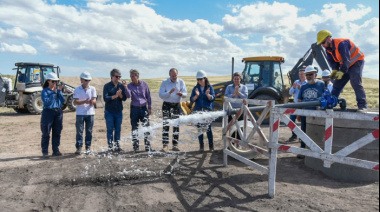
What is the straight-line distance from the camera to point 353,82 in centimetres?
552

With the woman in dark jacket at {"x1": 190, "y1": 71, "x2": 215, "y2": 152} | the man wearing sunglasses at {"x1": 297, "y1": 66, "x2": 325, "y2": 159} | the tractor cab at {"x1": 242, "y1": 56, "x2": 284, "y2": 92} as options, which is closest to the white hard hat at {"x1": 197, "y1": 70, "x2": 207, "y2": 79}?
the woman in dark jacket at {"x1": 190, "y1": 71, "x2": 215, "y2": 152}

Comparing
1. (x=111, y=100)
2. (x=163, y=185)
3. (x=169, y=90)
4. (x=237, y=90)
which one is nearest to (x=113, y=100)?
(x=111, y=100)

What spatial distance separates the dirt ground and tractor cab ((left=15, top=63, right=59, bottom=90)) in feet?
29.3

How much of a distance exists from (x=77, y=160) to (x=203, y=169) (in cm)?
272

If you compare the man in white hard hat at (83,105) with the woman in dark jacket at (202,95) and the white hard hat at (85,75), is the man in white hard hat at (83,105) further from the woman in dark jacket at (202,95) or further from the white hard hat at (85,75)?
the woman in dark jacket at (202,95)

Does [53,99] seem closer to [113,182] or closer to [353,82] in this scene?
[113,182]

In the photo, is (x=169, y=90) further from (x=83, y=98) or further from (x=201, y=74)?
(x=83, y=98)

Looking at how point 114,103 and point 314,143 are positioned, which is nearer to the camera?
point 314,143

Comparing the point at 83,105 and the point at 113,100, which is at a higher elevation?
the point at 113,100

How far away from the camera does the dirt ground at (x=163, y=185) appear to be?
4.05 m

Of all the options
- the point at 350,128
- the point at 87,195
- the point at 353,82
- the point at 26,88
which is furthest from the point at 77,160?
the point at 26,88

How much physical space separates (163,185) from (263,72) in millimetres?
7387

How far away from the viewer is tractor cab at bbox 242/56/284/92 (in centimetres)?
1078

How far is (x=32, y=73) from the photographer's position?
14859mm
